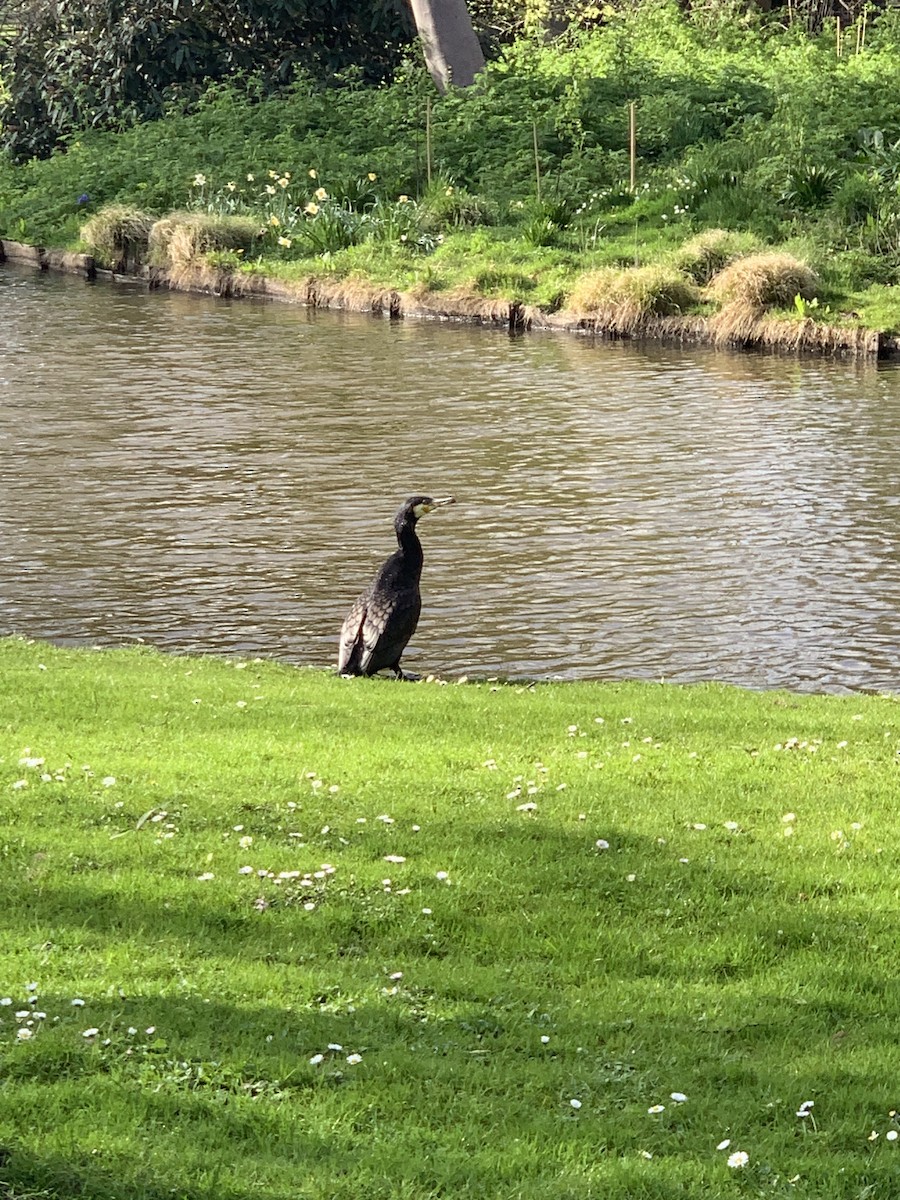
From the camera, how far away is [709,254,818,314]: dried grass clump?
24611mm

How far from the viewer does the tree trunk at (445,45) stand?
3988 cm

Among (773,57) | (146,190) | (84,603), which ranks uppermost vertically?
(773,57)

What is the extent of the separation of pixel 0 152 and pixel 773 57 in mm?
18867

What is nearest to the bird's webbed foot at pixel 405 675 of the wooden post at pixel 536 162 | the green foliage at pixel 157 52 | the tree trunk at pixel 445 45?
the wooden post at pixel 536 162

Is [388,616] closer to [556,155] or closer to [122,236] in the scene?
[556,155]

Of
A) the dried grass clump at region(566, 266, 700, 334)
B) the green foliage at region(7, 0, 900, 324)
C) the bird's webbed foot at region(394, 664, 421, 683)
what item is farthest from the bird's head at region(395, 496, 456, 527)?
the green foliage at region(7, 0, 900, 324)

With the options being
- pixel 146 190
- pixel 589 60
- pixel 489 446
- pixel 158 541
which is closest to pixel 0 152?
pixel 146 190

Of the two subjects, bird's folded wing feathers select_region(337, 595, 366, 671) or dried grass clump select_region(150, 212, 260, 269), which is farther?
dried grass clump select_region(150, 212, 260, 269)

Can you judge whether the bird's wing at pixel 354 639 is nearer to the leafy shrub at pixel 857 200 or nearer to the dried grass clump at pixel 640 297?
the dried grass clump at pixel 640 297

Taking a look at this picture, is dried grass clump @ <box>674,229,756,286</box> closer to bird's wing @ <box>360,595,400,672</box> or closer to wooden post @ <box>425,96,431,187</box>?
wooden post @ <box>425,96,431,187</box>

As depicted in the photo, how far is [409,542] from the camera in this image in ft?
40.0

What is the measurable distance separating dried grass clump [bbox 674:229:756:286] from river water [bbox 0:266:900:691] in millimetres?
1559

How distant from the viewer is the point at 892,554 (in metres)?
15.6

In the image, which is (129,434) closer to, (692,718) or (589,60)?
(692,718)
